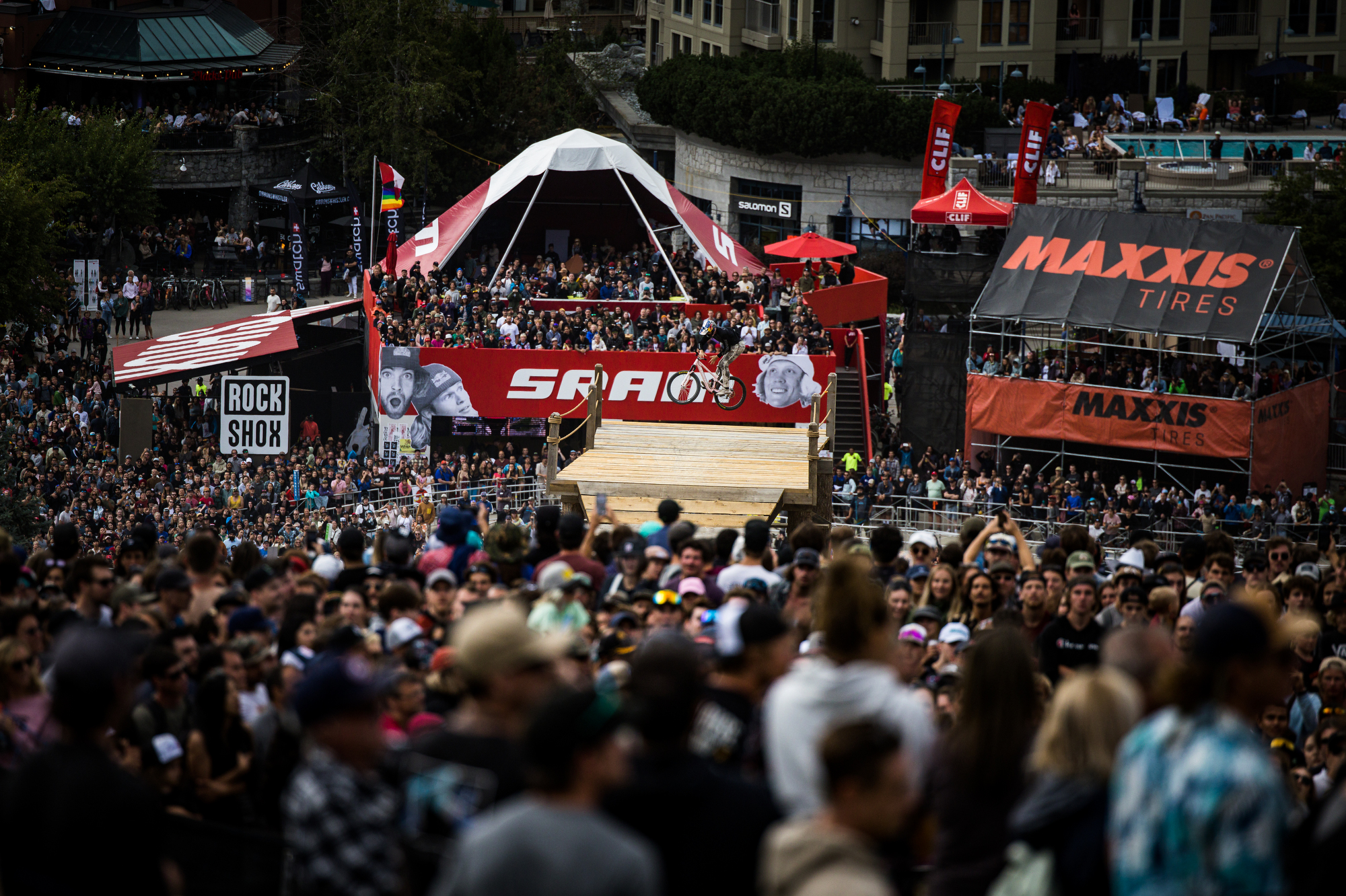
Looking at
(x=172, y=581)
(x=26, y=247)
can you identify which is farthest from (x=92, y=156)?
(x=172, y=581)

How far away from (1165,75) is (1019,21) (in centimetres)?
561

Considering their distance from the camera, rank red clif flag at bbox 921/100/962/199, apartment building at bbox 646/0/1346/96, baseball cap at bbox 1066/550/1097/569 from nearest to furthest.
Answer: baseball cap at bbox 1066/550/1097/569 → red clif flag at bbox 921/100/962/199 → apartment building at bbox 646/0/1346/96

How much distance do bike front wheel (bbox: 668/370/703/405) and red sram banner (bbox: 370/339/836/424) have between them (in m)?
0.08

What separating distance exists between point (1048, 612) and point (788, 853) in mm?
5728

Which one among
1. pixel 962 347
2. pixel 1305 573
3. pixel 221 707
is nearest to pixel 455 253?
pixel 962 347

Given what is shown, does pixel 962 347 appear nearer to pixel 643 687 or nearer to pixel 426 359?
pixel 426 359

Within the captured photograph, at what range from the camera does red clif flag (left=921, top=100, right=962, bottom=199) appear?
40.8m

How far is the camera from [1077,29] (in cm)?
5559

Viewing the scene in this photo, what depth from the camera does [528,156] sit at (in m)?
37.8

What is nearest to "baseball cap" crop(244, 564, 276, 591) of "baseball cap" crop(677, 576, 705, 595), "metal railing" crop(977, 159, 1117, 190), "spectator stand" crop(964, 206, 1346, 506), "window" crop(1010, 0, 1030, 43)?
"baseball cap" crop(677, 576, 705, 595)

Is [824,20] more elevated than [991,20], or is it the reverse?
[824,20]

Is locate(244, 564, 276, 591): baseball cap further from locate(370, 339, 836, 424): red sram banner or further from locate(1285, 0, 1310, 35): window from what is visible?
locate(1285, 0, 1310, 35): window

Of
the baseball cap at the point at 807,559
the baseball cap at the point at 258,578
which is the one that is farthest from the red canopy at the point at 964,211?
the baseball cap at the point at 258,578

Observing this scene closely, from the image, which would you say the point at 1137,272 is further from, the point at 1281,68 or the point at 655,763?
the point at 655,763
